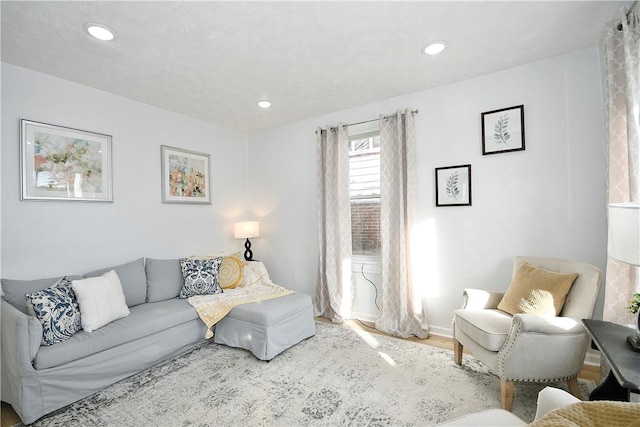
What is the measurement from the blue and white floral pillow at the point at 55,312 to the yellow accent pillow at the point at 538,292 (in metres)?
3.30

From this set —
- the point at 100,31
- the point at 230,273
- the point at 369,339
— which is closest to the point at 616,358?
the point at 369,339

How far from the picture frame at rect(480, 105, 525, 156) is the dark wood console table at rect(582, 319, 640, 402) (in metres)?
1.66

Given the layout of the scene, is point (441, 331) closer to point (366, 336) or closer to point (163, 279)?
point (366, 336)

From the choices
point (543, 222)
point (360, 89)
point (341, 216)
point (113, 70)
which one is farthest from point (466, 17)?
point (113, 70)

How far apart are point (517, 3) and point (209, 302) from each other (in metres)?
3.49

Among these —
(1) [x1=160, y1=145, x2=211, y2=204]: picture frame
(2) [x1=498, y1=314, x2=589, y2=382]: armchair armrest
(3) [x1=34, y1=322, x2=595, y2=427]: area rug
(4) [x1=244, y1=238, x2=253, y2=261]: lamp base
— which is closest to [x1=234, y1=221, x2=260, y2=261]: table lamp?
(4) [x1=244, y1=238, x2=253, y2=261]: lamp base

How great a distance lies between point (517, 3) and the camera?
1.92 m

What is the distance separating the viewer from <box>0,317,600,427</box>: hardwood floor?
197 centimetres

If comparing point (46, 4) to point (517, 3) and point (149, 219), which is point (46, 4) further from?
point (517, 3)

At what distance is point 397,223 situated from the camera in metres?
3.34

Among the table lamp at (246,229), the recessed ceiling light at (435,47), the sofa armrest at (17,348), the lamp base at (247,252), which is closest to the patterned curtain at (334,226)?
the table lamp at (246,229)

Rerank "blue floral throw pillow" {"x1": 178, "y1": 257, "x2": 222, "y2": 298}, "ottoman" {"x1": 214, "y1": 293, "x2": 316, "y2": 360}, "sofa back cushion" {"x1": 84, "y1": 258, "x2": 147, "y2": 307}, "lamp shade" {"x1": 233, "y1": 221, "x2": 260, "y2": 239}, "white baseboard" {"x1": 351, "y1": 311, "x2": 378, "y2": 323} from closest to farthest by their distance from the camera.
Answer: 1. "ottoman" {"x1": 214, "y1": 293, "x2": 316, "y2": 360}
2. "sofa back cushion" {"x1": 84, "y1": 258, "x2": 147, "y2": 307}
3. "blue floral throw pillow" {"x1": 178, "y1": 257, "x2": 222, "y2": 298}
4. "white baseboard" {"x1": 351, "y1": 311, "x2": 378, "y2": 323}
5. "lamp shade" {"x1": 233, "y1": 221, "x2": 260, "y2": 239}

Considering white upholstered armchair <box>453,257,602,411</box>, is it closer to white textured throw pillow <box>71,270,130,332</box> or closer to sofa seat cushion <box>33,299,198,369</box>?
sofa seat cushion <box>33,299,198,369</box>

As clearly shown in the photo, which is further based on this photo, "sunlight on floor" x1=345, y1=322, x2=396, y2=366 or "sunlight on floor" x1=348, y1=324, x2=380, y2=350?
"sunlight on floor" x1=348, y1=324, x2=380, y2=350
